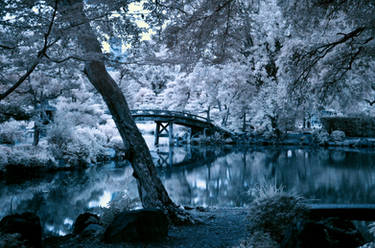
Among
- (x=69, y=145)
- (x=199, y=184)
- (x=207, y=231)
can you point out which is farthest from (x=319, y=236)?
(x=69, y=145)

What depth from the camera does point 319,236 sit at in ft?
10.5

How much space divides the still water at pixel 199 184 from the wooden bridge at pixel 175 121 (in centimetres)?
755

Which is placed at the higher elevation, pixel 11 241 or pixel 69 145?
pixel 69 145

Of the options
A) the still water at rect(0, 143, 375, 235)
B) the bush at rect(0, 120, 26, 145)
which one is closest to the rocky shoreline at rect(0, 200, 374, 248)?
the still water at rect(0, 143, 375, 235)

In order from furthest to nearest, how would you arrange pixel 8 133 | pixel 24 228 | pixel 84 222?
pixel 8 133 < pixel 84 222 < pixel 24 228

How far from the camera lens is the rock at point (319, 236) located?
10.4 ft

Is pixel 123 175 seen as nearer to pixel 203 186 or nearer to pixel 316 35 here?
pixel 203 186

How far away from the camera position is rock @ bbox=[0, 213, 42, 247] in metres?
4.05

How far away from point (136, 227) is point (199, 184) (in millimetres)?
8019

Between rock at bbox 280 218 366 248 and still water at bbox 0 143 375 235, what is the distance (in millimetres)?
2082

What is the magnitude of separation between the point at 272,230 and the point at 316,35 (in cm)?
618

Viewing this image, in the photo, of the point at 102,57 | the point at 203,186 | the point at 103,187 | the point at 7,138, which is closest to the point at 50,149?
the point at 7,138

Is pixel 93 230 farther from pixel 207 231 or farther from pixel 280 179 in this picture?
pixel 280 179

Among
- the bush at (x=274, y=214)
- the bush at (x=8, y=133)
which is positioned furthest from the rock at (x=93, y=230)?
the bush at (x=8, y=133)
